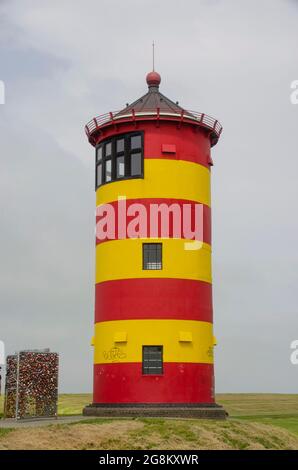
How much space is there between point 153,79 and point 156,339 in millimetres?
13805

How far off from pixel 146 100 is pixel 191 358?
42.6ft

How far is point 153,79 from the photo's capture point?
1473 inches

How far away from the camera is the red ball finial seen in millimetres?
A: 37438

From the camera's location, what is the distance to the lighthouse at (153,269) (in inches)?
1266

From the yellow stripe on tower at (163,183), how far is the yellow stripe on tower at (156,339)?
19.3 ft

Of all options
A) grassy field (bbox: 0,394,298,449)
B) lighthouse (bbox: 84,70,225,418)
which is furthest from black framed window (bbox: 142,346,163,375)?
grassy field (bbox: 0,394,298,449)

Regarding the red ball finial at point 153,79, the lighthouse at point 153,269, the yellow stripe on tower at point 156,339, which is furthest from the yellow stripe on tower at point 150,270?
the red ball finial at point 153,79

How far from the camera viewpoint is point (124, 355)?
32438 mm

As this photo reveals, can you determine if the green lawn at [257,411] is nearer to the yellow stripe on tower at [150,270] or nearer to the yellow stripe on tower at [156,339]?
the yellow stripe on tower at [156,339]

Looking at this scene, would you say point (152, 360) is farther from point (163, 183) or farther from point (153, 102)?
point (153, 102)

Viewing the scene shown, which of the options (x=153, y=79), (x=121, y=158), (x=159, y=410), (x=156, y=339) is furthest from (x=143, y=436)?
(x=153, y=79)
